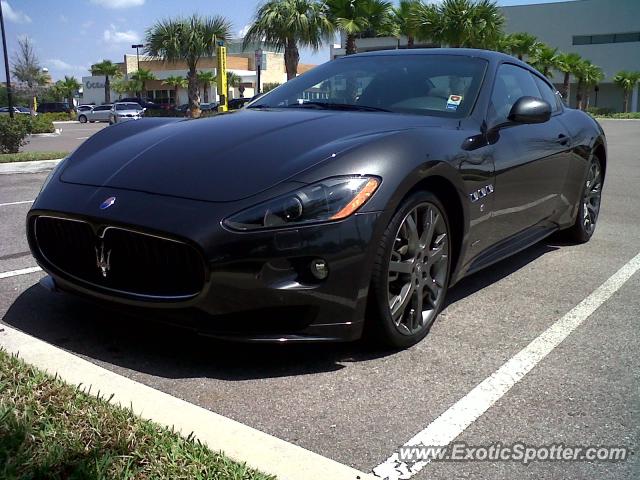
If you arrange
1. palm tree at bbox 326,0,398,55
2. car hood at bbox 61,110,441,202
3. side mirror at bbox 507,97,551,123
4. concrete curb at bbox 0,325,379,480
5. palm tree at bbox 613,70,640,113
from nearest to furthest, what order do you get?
1. concrete curb at bbox 0,325,379,480
2. car hood at bbox 61,110,441,202
3. side mirror at bbox 507,97,551,123
4. palm tree at bbox 326,0,398,55
5. palm tree at bbox 613,70,640,113

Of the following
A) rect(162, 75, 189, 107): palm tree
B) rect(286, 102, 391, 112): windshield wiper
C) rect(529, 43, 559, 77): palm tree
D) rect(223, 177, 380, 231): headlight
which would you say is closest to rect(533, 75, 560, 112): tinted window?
rect(286, 102, 391, 112): windshield wiper

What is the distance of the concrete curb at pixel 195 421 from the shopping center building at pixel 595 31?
52645 mm

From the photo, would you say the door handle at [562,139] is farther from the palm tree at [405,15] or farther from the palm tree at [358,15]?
the palm tree at [405,15]

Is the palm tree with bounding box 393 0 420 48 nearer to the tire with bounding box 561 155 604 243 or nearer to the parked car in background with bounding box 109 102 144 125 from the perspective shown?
the parked car in background with bounding box 109 102 144 125

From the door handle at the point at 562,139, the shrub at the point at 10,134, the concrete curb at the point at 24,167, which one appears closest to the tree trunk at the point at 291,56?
the shrub at the point at 10,134

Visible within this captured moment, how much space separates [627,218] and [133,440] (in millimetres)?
6197

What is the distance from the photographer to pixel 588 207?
18.2 ft

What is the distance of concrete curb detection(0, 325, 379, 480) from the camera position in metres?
2.10

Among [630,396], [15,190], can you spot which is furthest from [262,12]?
[630,396]

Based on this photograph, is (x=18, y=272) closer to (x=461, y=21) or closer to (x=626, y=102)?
(x=461, y=21)

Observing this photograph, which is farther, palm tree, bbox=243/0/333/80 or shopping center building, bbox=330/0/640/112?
shopping center building, bbox=330/0/640/112

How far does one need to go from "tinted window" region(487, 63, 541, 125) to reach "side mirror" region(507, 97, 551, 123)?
2.9 inches

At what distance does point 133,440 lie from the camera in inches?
83.2

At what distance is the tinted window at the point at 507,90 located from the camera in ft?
12.9
